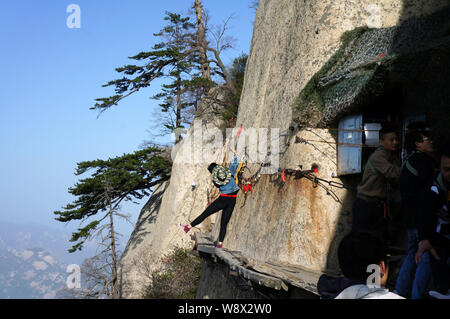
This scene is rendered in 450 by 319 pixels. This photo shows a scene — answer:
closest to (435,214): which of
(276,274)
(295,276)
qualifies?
(295,276)

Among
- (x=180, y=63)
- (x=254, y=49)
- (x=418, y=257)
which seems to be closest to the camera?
(x=418, y=257)

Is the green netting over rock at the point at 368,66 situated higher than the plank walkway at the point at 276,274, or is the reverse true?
the green netting over rock at the point at 368,66

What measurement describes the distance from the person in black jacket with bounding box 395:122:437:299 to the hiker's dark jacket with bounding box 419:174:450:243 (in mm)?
41

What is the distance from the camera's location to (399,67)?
286 inches

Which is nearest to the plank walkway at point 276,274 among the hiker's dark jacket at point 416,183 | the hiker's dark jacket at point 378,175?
the hiker's dark jacket at point 378,175

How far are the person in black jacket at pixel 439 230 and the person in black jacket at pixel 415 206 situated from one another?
0.06m

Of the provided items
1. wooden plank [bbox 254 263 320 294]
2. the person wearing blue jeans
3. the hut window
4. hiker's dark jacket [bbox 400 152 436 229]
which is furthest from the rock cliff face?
hiker's dark jacket [bbox 400 152 436 229]

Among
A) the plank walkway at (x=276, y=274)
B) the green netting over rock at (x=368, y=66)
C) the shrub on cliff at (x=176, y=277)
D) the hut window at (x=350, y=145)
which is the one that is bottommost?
the shrub on cliff at (x=176, y=277)

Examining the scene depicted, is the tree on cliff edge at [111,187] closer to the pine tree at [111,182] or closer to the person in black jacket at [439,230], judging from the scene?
the pine tree at [111,182]

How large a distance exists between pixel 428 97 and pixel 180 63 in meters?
20.4

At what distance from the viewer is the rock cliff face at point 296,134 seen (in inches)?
328
